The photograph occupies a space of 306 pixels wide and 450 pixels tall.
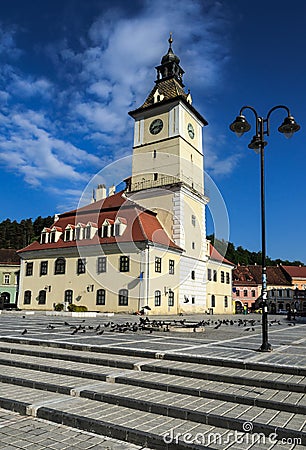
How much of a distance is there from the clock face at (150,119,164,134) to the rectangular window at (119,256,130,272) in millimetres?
15714

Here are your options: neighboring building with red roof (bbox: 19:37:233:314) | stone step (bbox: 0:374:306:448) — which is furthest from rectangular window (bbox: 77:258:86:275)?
stone step (bbox: 0:374:306:448)

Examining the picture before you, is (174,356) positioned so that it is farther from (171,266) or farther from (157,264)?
(171,266)

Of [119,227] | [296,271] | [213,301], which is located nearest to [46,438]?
[119,227]

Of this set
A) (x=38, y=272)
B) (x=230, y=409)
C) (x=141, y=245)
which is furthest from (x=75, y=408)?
(x=38, y=272)

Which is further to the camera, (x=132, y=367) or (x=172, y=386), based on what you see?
(x=132, y=367)

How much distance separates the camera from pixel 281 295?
74.4m

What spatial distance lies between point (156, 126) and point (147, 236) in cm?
1492

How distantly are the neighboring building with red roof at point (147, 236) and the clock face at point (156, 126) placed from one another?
0.36 ft

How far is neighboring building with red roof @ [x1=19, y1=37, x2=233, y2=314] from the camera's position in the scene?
33.4m

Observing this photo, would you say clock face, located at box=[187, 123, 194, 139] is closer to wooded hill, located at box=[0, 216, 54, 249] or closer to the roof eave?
the roof eave

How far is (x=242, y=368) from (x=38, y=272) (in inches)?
1343

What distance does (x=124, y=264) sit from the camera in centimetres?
3334

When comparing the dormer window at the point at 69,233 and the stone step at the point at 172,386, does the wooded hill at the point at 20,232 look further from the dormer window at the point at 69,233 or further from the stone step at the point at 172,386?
the stone step at the point at 172,386

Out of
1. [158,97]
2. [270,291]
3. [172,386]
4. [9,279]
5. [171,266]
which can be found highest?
[158,97]
